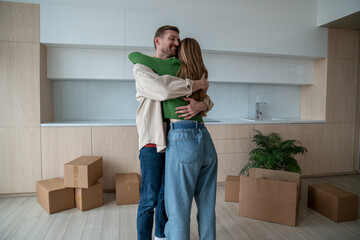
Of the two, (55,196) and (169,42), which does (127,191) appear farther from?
(169,42)

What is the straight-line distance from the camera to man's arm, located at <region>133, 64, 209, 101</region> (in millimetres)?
1252

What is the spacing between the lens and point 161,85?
1.25 metres

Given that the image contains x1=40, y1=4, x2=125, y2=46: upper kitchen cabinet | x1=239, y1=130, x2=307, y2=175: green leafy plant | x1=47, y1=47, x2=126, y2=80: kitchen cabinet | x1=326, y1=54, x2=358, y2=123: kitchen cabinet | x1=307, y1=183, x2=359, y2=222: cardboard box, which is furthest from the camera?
x1=326, y1=54, x2=358, y2=123: kitchen cabinet

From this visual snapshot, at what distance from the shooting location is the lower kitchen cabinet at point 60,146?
2756mm

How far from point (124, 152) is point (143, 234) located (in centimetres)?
144

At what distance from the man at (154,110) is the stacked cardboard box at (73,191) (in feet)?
3.45

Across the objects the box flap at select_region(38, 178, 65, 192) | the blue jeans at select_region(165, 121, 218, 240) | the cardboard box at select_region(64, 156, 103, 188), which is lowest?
the box flap at select_region(38, 178, 65, 192)

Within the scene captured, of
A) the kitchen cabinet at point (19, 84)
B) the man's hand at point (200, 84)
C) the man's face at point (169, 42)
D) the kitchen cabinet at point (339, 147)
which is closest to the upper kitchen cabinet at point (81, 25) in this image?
the kitchen cabinet at point (19, 84)

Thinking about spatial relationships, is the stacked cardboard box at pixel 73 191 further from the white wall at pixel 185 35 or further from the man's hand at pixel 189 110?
the man's hand at pixel 189 110

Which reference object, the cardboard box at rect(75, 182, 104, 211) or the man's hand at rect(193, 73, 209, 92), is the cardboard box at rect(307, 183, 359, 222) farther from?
the cardboard box at rect(75, 182, 104, 211)

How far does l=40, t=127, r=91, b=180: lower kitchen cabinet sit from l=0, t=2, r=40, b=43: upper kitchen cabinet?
99 centimetres

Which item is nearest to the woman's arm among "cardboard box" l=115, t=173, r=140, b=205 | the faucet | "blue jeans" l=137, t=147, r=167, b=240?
"blue jeans" l=137, t=147, r=167, b=240

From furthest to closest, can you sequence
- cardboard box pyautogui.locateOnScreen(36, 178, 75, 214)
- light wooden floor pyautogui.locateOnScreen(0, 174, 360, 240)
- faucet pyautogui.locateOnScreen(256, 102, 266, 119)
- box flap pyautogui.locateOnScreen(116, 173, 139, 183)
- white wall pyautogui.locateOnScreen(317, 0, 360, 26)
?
faucet pyautogui.locateOnScreen(256, 102, 266, 119), white wall pyautogui.locateOnScreen(317, 0, 360, 26), box flap pyautogui.locateOnScreen(116, 173, 139, 183), cardboard box pyautogui.locateOnScreen(36, 178, 75, 214), light wooden floor pyautogui.locateOnScreen(0, 174, 360, 240)

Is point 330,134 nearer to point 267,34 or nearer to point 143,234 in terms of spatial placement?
point 267,34
